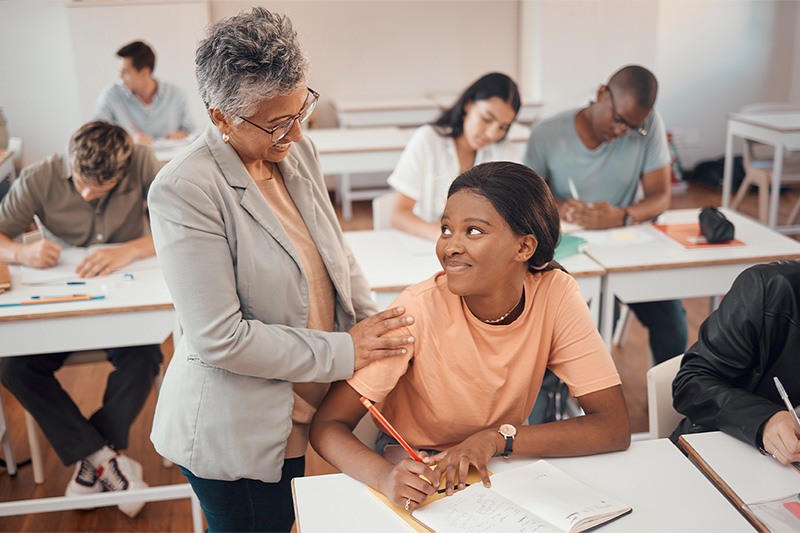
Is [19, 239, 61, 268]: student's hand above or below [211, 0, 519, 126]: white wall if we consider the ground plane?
below

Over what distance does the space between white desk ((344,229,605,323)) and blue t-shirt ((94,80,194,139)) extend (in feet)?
8.21

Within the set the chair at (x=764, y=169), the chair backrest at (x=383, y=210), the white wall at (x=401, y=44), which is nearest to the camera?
the chair backrest at (x=383, y=210)

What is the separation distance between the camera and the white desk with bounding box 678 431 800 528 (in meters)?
1.37

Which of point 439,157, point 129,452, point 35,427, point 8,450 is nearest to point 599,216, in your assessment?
point 439,157

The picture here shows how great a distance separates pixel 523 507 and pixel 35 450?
1.91 metres

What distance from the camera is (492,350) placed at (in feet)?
5.11

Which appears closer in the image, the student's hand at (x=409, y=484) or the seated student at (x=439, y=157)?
the student's hand at (x=409, y=484)

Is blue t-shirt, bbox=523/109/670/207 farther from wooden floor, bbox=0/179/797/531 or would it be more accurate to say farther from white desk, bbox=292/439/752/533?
white desk, bbox=292/439/752/533

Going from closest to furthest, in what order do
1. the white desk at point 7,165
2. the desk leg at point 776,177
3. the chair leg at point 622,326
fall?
the chair leg at point 622,326, the white desk at point 7,165, the desk leg at point 776,177

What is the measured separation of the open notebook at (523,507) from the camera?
1255 mm

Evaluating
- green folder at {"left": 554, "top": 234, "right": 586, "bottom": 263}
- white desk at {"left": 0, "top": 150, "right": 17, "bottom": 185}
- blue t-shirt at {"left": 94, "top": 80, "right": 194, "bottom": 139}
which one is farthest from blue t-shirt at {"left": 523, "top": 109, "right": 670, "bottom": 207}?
Answer: blue t-shirt at {"left": 94, "top": 80, "right": 194, "bottom": 139}

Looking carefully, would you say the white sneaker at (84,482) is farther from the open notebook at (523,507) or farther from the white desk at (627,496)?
the open notebook at (523,507)

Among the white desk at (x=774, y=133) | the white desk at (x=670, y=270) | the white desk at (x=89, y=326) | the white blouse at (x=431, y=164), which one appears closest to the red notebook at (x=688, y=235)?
the white desk at (x=670, y=270)

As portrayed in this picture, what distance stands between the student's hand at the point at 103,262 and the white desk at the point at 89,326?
0.09 meters
